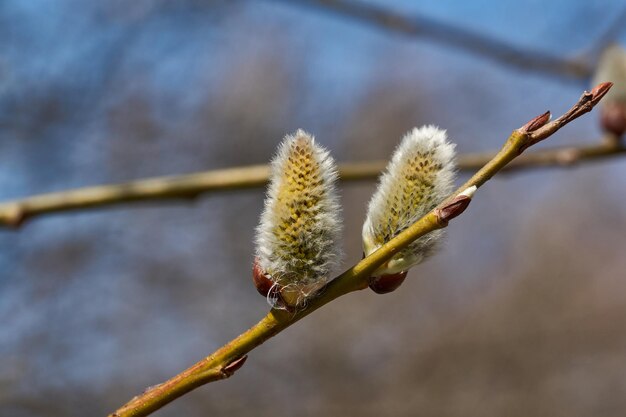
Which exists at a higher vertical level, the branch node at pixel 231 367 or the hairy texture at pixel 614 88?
the hairy texture at pixel 614 88

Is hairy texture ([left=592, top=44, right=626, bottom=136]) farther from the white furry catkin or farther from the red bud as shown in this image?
the white furry catkin

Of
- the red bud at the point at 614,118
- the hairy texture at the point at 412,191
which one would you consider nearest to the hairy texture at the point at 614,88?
the red bud at the point at 614,118

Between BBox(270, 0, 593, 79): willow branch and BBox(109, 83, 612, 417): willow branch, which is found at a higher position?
BBox(270, 0, 593, 79): willow branch

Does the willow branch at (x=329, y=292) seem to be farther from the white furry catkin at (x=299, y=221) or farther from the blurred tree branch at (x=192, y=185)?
the blurred tree branch at (x=192, y=185)

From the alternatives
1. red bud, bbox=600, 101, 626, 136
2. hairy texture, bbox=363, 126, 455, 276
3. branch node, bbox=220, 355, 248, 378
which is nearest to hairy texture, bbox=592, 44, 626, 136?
red bud, bbox=600, 101, 626, 136

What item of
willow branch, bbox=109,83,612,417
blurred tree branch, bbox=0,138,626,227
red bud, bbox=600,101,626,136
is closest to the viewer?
willow branch, bbox=109,83,612,417

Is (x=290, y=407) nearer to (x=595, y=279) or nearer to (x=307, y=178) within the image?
(x=595, y=279)
